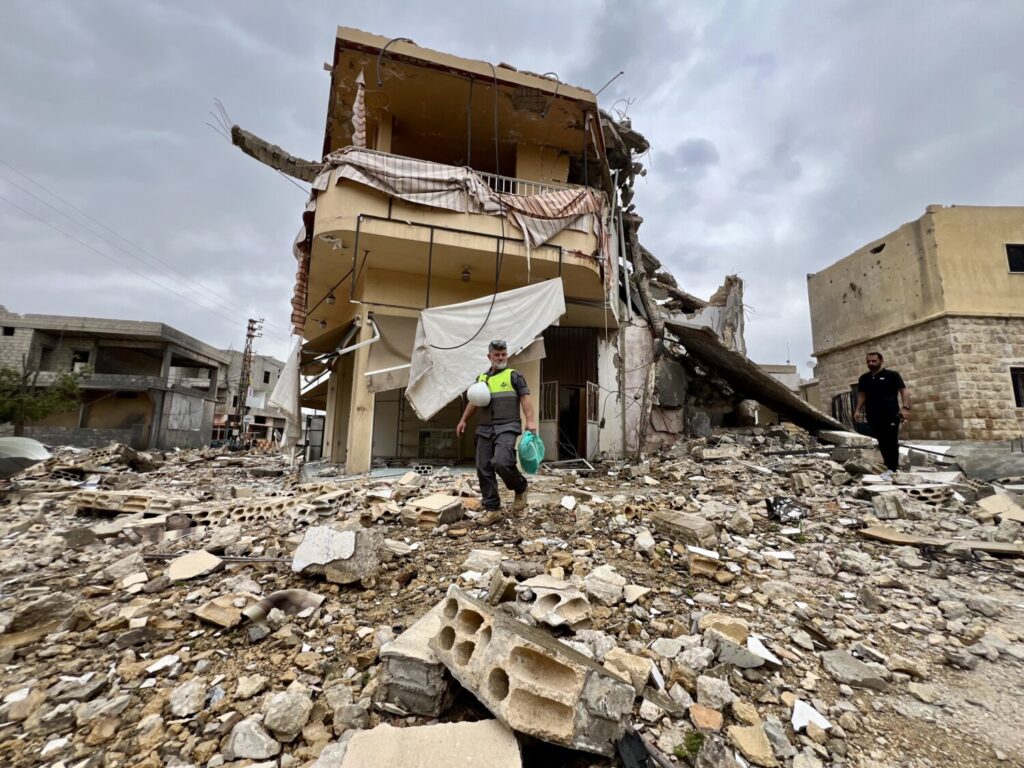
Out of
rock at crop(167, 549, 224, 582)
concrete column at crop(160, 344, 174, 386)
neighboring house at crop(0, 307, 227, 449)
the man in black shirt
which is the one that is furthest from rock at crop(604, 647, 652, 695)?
concrete column at crop(160, 344, 174, 386)

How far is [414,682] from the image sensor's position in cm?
147

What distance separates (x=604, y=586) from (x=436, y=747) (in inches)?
49.9

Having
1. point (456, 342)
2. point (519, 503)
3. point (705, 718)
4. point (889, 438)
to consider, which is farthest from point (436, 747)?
point (889, 438)

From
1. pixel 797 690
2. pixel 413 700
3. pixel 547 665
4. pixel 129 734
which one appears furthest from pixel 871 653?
pixel 129 734

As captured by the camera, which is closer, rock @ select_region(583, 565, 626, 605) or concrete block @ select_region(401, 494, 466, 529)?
rock @ select_region(583, 565, 626, 605)

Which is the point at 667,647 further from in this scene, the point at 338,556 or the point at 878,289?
the point at 878,289

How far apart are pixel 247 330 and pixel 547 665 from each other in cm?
3627

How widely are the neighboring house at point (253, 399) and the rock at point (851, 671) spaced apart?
33.5 meters

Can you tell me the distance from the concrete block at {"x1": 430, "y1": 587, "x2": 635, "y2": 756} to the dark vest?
2.47 m

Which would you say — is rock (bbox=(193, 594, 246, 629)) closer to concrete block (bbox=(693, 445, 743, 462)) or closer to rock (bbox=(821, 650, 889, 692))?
rock (bbox=(821, 650, 889, 692))

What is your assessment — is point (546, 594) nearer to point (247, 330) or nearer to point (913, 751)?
point (913, 751)

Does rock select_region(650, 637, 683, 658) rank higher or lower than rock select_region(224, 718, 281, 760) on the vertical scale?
higher

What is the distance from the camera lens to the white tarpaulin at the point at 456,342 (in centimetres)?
618

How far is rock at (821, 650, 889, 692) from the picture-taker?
5.44 ft
